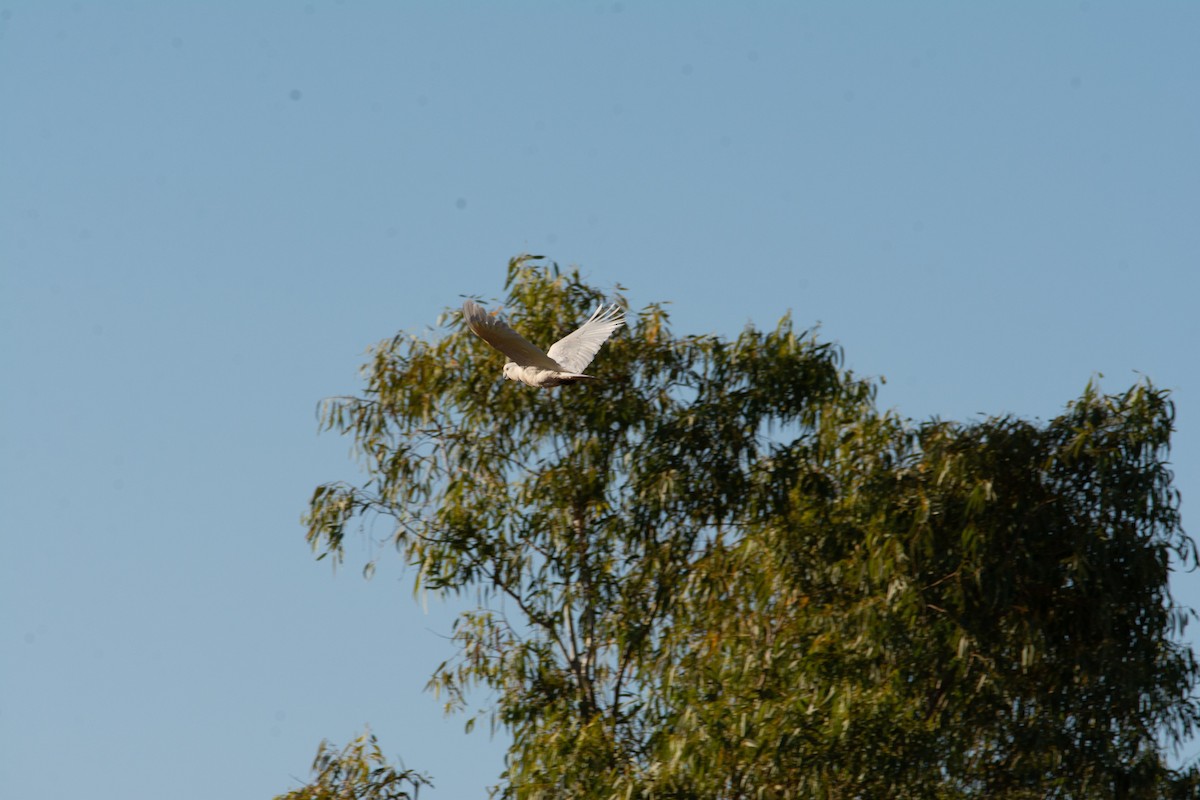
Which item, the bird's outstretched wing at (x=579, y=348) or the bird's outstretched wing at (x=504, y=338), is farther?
the bird's outstretched wing at (x=579, y=348)

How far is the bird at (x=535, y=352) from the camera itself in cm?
852

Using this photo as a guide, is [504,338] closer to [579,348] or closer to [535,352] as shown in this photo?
[535,352]

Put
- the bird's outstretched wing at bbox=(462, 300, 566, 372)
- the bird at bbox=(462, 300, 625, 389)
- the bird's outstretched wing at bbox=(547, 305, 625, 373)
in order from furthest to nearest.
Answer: the bird's outstretched wing at bbox=(547, 305, 625, 373)
the bird at bbox=(462, 300, 625, 389)
the bird's outstretched wing at bbox=(462, 300, 566, 372)

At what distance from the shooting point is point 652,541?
1184 cm

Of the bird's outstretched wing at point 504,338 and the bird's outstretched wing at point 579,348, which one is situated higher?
the bird's outstretched wing at point 579,348

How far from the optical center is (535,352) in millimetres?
8828

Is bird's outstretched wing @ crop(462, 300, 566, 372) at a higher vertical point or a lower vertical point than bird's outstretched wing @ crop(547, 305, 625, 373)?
lower

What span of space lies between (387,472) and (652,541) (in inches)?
70.2

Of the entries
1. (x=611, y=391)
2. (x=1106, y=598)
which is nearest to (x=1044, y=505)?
(x=1106, y=598)

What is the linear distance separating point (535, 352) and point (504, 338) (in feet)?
0.78

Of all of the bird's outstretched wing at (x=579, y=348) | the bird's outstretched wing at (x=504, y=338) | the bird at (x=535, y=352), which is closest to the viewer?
the bird's outstretched wing at (x=504, y=338)

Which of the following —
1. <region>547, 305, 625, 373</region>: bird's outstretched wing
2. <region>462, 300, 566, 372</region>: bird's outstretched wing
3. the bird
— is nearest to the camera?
<region>462, 300, 566, 372</region>: bird's outstretched wing

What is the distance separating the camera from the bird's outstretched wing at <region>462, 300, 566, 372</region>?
8.38 metres

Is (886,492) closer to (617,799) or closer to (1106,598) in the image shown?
(1106,598)
